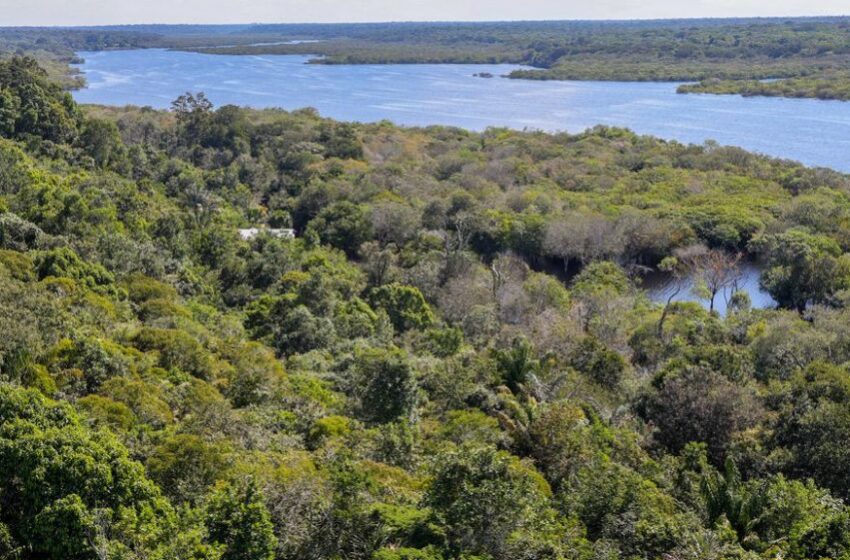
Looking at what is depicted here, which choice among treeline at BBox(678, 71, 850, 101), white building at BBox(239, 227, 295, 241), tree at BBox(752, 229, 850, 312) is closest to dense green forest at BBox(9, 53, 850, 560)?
tree at BBox(752, 229, 850, 312)

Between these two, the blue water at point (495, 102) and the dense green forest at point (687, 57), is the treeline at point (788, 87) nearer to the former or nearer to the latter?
the dense green forest at point (687, 57)

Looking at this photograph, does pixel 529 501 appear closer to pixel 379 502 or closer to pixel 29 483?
pixel 379 502

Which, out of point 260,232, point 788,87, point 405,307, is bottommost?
point 405,307

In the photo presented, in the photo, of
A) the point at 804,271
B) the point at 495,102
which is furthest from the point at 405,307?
the point at 495,102

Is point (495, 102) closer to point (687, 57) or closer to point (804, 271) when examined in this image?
point (687, 57)

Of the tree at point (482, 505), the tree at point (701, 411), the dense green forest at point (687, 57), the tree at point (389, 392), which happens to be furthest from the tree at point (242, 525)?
the dense green forest at point (687, 57)

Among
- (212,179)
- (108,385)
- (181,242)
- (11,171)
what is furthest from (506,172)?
(108,385)

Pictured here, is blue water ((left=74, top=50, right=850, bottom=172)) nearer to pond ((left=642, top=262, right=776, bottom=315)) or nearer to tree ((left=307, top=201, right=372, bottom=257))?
pond ((left=642, top=262, right=776, bottom=315))

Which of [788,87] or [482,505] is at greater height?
[788,87]
